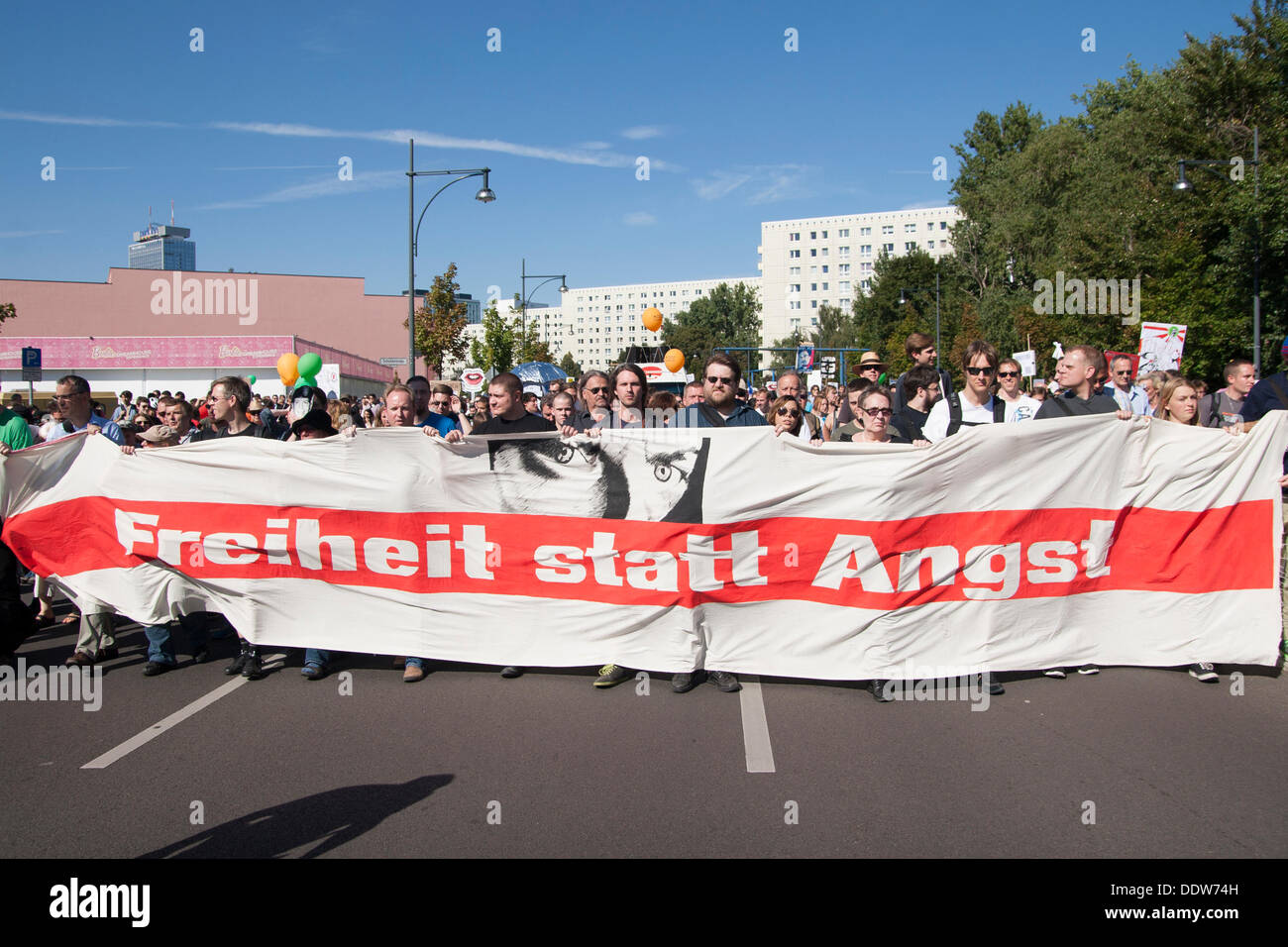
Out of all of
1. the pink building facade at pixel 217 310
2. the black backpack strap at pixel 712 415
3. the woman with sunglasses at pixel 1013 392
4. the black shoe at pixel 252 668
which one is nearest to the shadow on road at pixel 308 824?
the black shoe at pixel 252 668

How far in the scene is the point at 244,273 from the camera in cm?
7756

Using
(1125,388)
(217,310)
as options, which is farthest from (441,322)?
(217,310)

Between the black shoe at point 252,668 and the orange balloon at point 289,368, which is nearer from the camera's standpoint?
the black shoe at point 252,668

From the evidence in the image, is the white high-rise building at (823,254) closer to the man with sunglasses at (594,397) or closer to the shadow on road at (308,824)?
the man with sunglasses at (594,397)

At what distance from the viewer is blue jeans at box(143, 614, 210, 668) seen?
6426mm

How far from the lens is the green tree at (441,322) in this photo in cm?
3347

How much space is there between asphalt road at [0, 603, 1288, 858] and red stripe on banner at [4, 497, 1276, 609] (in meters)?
0.61

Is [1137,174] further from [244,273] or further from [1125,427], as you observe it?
[244,273]

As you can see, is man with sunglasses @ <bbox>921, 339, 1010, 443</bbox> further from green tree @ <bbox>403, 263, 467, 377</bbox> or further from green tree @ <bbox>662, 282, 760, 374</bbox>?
green tree @ <bbox>662, 282, 760, 374</bbox>

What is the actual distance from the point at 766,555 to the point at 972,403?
2105mm

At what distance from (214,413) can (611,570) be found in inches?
125

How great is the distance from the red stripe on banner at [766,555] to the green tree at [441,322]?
91.5ft

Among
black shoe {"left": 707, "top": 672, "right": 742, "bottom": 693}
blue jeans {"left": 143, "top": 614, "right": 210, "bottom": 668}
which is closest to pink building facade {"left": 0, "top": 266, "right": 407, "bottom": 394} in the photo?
blue jeans {"left": 143, "top": 614, "right": 210, "bottom": 668}
